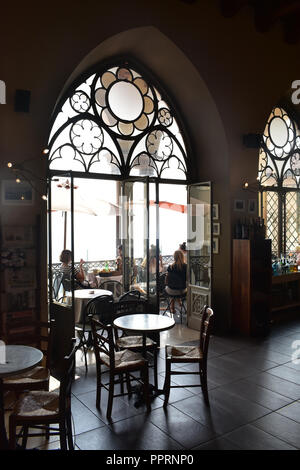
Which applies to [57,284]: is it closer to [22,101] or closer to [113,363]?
[113,363]

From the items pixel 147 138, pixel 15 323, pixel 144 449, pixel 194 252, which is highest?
pixel 147 138

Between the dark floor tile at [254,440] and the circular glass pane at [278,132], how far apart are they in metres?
5.49

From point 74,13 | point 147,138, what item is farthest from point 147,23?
point 147,138

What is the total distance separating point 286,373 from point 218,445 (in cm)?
173

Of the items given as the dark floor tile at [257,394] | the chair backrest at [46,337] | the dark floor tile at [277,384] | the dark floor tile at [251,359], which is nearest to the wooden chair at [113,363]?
the chair backrest at [46,337]

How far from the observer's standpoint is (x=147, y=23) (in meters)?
4.91

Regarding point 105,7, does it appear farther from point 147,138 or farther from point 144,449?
point 144,449

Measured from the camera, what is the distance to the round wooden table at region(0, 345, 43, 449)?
258 cm

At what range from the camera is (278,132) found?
7258mm

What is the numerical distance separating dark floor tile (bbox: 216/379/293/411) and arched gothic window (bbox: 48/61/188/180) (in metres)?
3.09

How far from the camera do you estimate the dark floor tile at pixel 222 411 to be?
319cm

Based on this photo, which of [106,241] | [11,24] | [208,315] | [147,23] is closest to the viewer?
[208,315]
